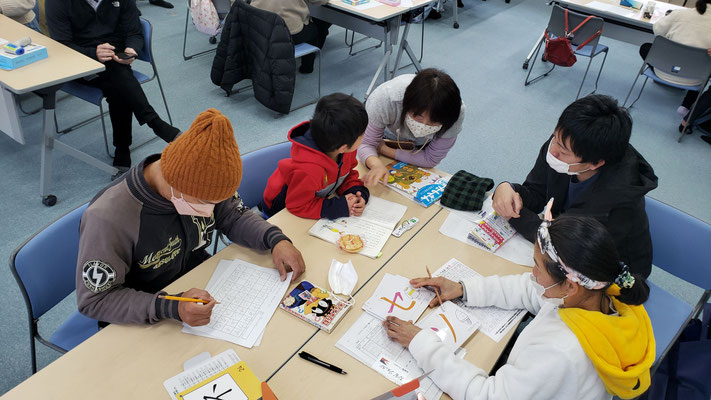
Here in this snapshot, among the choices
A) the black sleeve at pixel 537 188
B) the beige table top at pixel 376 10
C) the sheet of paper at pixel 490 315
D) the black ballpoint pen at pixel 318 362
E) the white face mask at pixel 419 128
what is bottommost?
the black ballpoint pen at pixel 318 362

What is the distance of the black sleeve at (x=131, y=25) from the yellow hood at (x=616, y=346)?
121 inches

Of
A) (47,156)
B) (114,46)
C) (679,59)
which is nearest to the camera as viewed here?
(47,156)

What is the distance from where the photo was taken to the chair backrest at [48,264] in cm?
142

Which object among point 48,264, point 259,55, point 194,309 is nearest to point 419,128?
point 194,309

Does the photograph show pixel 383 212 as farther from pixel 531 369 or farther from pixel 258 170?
pixel 531 369

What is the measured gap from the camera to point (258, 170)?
80.4 inches

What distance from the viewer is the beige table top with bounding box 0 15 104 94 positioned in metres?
2.36

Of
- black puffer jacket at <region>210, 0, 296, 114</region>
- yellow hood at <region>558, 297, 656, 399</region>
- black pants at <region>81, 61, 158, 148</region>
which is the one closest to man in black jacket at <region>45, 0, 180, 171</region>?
black pants at <region>81, 61, 158, 148</region>

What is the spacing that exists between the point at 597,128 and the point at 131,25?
294cm

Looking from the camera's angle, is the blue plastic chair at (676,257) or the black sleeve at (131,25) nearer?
the blue plastic chair at (676,257)

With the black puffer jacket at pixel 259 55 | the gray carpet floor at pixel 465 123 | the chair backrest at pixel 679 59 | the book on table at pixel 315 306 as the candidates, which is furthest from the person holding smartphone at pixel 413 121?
the chair backrest at pixel 679 59

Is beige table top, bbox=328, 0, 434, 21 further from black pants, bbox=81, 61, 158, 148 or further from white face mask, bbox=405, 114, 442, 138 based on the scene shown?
white face mask, bbox=405, 114, 442, 138

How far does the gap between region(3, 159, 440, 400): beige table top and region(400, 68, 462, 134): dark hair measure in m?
0.75

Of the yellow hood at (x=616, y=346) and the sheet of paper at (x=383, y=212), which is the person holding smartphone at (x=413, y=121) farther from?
the yellow hood at (x=616, y=346)
